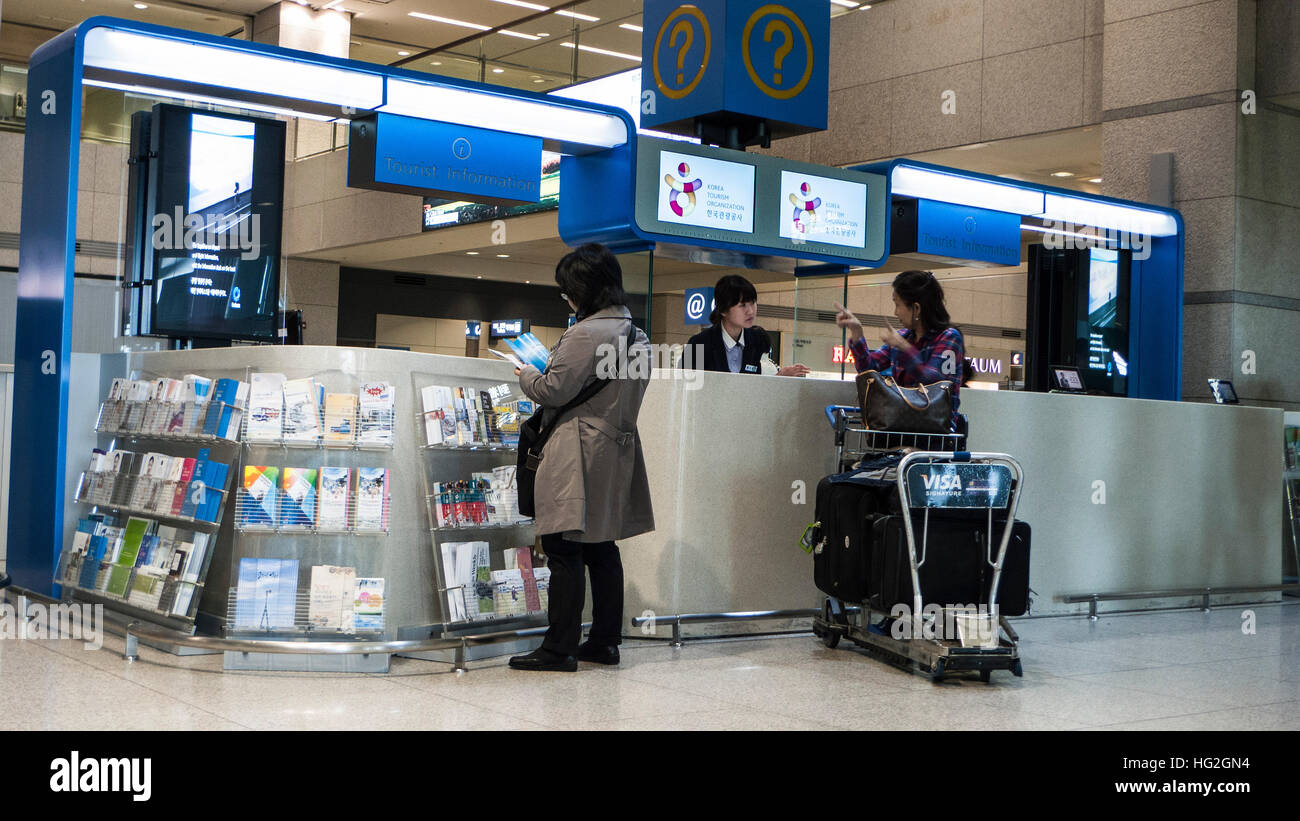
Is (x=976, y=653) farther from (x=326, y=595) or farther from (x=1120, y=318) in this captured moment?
(x=1120, y=318)

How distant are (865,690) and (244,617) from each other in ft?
7.05

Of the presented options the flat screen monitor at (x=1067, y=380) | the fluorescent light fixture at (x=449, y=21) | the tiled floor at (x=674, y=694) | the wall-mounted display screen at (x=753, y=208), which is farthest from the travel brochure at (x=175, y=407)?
the fluorescent light fixture at (x=449, y=21)

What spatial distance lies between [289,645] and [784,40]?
4317 mm

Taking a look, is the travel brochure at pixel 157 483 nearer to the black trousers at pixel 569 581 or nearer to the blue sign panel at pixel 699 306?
the black trousers at pixel 569 581

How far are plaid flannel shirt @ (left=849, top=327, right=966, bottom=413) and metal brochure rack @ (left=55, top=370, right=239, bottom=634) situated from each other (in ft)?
8.20

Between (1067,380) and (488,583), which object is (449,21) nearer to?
(1067,380)

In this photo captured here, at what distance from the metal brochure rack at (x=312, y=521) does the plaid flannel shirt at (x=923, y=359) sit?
1.96m

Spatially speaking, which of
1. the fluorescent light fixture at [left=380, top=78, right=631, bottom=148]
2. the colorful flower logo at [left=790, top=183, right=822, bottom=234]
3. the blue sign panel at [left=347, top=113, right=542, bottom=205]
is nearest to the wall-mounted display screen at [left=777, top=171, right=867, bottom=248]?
the colorful flower logo at [left=790, top=183, right=822, bottom=234]

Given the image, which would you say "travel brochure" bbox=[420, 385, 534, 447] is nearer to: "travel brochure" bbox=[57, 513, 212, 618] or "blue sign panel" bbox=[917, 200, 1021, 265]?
"travel brochure" bbox=[57, 513, 212, 618]

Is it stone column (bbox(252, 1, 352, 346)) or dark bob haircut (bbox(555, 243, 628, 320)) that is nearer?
dark bob haircut (bbox(555, 243, 628, 320))

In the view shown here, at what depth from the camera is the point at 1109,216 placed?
26.1ft

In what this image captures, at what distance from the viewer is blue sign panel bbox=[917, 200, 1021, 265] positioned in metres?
7.48
